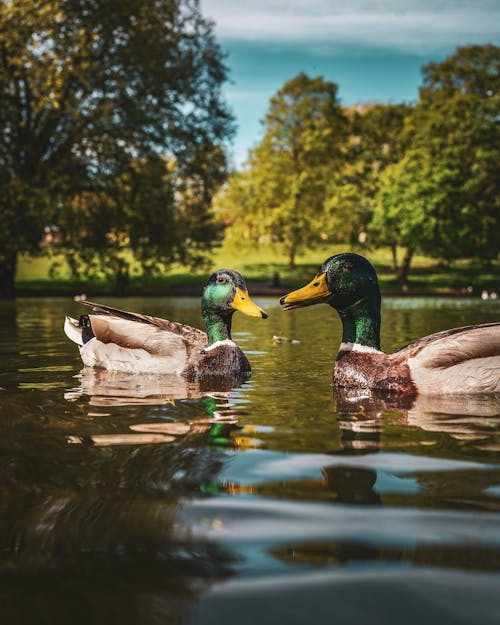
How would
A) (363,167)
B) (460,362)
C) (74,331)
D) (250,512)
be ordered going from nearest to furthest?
(250,512) → (460,362) → (74,331) → (363,167)

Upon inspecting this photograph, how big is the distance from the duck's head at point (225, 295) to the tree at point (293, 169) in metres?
38.8

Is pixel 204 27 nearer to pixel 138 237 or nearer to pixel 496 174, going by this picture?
pixel 138 237

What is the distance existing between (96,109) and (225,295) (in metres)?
21.7

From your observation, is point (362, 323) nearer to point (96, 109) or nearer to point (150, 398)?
point (150, 398)

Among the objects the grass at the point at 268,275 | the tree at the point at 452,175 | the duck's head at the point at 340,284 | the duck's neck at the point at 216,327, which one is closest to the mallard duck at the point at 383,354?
the duck's head at the point at 340,284

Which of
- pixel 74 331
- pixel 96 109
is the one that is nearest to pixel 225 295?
pixel 74 331

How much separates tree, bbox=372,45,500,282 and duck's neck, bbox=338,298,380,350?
119 feet

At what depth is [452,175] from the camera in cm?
4372

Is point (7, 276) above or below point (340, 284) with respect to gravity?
above

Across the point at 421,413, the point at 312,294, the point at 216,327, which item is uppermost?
the point at 312,294

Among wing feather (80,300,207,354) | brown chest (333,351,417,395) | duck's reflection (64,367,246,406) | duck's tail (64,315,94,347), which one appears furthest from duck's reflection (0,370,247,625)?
duck's tail (64,315,94,347)

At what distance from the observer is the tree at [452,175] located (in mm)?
42750

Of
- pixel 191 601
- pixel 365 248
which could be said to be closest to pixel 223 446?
pixel 191 601

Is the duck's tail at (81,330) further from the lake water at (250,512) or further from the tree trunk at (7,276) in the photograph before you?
the tree trunk at (7,276)
